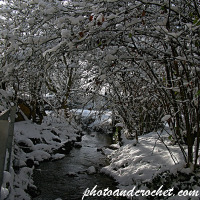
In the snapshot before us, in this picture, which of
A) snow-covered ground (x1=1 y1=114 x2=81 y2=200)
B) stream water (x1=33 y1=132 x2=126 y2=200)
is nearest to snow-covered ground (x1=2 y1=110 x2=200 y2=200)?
snow-covered ground (x1=1 y1=114 x2=81 y2=200)

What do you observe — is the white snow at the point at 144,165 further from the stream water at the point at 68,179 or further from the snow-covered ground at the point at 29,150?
the snow-covered ground at the point at 29,150

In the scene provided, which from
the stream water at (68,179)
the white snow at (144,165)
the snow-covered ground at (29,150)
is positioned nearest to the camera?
the white snow at (144,165)

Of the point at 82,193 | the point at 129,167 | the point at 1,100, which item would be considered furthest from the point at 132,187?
the point at 1,100

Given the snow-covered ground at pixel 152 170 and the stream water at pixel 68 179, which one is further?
the stream water at pixel 68 179

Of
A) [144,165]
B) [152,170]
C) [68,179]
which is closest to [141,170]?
[144,165]

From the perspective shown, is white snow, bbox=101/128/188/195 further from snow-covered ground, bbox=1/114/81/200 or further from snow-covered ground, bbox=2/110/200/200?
snow-covered ground, bbox=1/114/81/200

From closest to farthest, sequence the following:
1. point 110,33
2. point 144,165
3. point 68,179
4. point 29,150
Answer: point 110,33
point 144,165
point 68,179
point 29,150

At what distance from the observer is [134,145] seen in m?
6.93

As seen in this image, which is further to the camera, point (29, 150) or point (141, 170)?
point (29, 150)

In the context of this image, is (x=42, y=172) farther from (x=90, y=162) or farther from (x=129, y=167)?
(x=129, y=167)

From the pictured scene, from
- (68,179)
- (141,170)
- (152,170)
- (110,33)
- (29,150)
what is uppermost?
(110,33)

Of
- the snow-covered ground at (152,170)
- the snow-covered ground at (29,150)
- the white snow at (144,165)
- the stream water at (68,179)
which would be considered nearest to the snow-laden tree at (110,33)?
the snow-covered ground at (152,170)

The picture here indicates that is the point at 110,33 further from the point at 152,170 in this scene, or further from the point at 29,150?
the point at 29,150

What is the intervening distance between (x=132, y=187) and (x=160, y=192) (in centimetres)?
95
